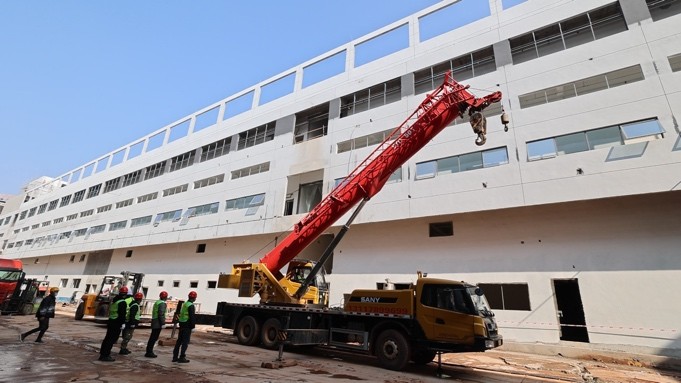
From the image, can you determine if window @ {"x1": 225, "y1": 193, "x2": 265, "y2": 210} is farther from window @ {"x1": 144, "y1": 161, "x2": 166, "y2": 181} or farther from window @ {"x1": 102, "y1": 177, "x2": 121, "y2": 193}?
window @ {"x1": 102, "y1": 177, "x2": 121, "y2": 193}

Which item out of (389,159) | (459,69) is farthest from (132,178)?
(389,159)

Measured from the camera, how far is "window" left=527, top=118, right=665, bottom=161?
1275 centimetres

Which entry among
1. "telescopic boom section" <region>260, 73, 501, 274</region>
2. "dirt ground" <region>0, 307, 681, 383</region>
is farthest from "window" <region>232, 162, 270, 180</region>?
"dirt ground" <region>0, 307, 681, 383</region>

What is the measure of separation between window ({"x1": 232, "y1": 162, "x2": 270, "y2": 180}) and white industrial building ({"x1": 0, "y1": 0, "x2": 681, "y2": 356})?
0.39 feet

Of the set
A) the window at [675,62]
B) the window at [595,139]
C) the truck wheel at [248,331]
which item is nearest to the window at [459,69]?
the window at [595,139]

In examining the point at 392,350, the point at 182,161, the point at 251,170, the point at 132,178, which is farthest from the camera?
the point at 132,178

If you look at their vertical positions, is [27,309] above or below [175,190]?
below

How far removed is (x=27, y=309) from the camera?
67.9ft

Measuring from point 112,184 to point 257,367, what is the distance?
4208cm

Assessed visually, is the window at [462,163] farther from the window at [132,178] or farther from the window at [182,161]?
the window at [132,178]

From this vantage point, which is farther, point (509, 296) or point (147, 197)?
point (147, 197)

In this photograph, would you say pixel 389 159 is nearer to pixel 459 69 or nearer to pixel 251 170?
pixel 459 69

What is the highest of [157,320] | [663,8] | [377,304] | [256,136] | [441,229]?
[256,136]

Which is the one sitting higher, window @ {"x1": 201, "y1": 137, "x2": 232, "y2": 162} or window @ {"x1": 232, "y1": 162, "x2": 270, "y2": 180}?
window @ {"x1": 201, "y1": 137, "x2": 232, "y2": 162}
